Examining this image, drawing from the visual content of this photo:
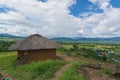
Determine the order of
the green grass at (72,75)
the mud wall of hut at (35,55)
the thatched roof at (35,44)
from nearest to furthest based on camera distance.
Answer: the green grass at (72,75)
the thatched roof at (35,44)
the mud wall of hut at (35,55)

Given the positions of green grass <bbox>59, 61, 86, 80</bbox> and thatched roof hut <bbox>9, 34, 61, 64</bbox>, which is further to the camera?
thatched roof hut <bbox>9, 34, 61, 64</bbox>

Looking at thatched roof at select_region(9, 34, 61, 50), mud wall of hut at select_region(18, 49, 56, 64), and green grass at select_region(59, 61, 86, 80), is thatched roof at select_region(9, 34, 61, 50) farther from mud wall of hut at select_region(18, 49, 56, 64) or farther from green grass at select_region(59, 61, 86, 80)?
green grass at select_region(59, 61, 86, 80)

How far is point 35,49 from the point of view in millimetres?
28594

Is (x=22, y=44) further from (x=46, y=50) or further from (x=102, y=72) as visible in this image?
(x=102, y=72)

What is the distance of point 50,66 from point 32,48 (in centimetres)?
895

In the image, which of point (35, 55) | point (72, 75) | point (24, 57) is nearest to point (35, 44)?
point (35, 55)

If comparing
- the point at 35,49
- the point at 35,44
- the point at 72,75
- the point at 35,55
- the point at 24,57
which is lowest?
the point at 72,75

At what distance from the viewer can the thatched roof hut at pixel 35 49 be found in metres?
28.8

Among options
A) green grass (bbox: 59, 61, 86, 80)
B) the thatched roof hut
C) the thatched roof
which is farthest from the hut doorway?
green grass (bbox: 59, 61, 86, 80)

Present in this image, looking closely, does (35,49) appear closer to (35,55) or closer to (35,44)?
(35,44)

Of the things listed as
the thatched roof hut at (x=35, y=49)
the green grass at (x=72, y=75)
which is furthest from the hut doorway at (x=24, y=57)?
the green grass at (x=72, y=75)

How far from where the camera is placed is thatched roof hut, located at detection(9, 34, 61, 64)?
2881 cm

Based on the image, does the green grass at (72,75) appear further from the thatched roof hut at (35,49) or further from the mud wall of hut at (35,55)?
the mud wall of hut at (35,55)

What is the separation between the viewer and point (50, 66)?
19.8 m
